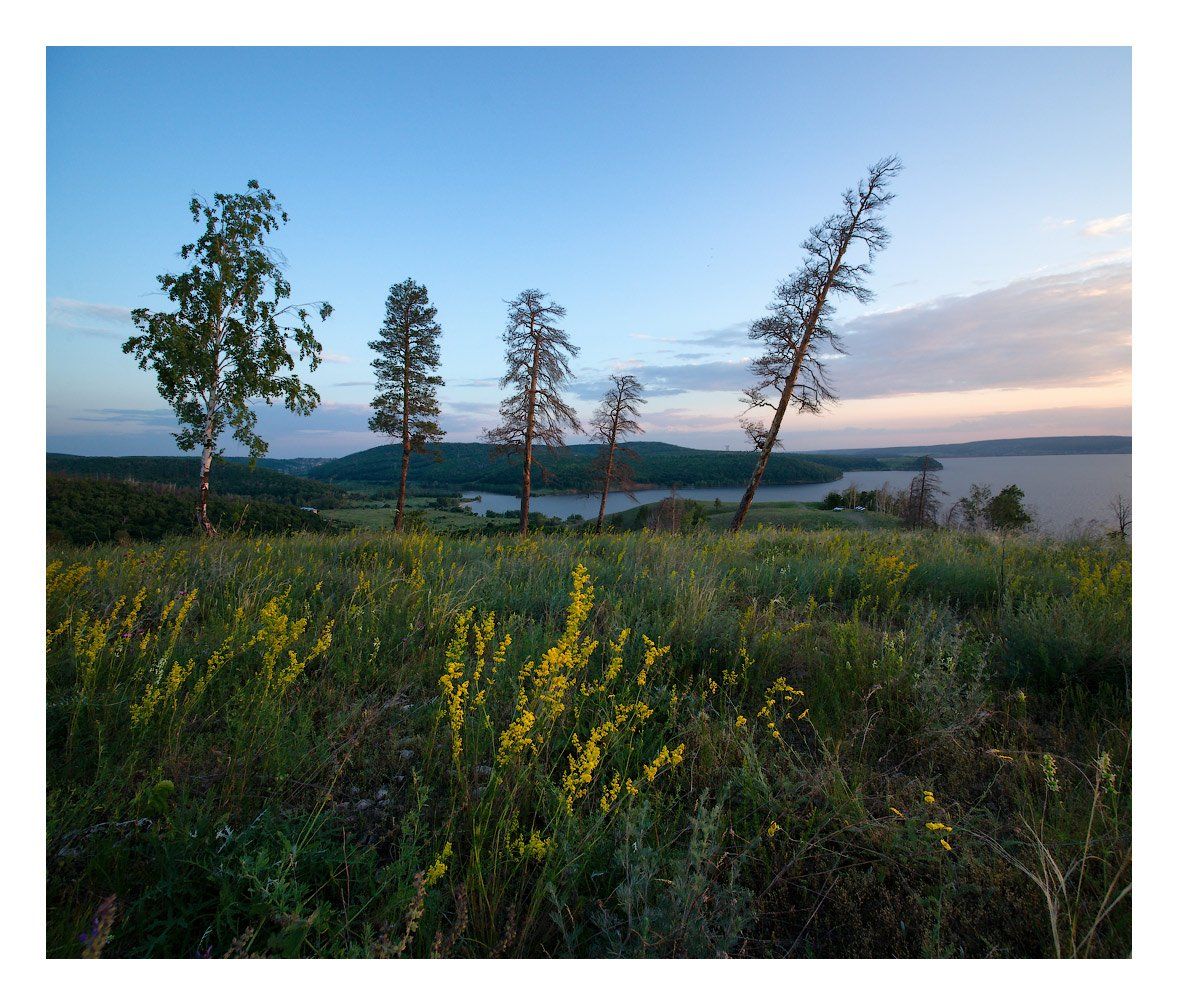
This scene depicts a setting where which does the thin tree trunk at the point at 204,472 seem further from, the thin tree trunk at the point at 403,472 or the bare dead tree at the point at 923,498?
the bare dead tree at the point at 923,498

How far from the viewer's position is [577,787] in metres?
1.94

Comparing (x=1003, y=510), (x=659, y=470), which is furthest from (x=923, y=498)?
(x=659, y=470)

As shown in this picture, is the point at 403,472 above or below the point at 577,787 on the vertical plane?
above

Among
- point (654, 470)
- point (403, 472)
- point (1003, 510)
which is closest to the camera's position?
point (403, 472)

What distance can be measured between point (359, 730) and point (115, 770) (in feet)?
2.99

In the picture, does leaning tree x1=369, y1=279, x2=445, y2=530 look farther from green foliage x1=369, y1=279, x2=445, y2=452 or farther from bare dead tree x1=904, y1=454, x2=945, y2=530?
bare dead tree x1=904, y1=454, x2=945, y2=530

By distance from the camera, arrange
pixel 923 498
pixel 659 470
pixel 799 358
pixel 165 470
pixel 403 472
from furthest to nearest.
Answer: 1. pixel 659 470
2. pixel 923 498
3. pixel 403 472
4. pixel 799 358
5. pixel 165 470

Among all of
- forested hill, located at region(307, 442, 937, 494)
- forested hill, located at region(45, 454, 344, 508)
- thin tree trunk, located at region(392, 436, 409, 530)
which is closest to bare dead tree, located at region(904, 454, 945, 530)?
forested hill, located at region(307, 442, 937, 494)

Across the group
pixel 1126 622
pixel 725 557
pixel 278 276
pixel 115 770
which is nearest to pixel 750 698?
pixel 1126 622

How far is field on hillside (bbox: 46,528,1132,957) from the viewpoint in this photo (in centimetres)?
156

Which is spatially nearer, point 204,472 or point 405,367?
point 204,472

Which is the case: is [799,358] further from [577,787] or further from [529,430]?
[577,787]

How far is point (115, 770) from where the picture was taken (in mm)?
2041
